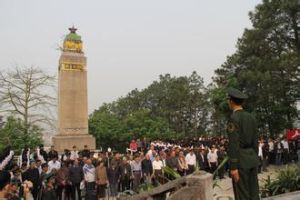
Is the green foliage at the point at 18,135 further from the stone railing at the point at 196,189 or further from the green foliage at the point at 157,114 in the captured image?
the stone railing at the point at 196,189

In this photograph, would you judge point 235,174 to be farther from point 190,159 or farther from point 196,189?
point 190,159

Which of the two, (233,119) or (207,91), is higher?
(207,91)

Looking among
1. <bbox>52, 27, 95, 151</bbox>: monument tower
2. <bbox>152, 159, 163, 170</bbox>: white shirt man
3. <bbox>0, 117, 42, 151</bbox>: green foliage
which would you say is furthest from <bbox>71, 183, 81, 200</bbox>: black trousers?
<bbox>0, 117, 42, 151</bbox>: green foliage

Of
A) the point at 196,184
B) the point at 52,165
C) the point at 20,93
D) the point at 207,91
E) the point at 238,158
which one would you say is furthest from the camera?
the point at 207,91

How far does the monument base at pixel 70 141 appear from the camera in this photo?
2086 cm

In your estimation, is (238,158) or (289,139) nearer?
(238,158)

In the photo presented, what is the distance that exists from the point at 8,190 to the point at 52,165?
689cm

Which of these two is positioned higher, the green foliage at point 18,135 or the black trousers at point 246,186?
the green foliage at point 18,135

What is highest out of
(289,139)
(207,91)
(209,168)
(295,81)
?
(207,91)

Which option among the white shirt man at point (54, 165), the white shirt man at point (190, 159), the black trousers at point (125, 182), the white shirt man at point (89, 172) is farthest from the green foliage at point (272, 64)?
the white shirt man at point (54, 165)

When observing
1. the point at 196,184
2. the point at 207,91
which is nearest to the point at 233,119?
the point at 196,184

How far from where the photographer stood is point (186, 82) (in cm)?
5866

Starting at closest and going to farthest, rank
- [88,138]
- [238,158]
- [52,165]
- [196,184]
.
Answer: [238,158], [196,184], [52,165], [88,138]

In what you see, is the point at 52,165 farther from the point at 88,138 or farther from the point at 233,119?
the point at 233,119
